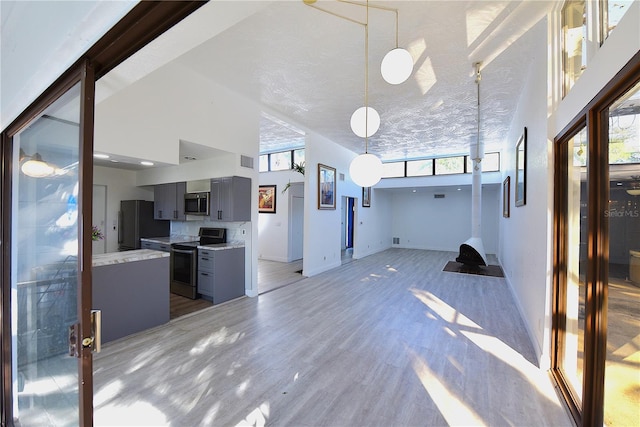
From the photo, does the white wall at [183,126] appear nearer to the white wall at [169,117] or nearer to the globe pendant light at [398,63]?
the white wall at [169,117]

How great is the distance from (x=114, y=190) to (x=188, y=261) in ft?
7.77

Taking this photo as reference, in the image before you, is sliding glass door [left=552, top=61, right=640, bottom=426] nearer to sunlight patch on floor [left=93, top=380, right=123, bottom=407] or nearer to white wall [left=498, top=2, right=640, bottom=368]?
white wall [left=498, top=2, right=640, bottom=368]

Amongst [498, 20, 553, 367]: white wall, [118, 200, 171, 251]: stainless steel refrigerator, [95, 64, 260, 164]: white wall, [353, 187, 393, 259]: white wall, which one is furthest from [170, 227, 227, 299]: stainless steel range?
[353, 187, 393, 259]: white wall

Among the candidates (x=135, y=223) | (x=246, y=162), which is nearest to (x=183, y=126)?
(x=246, y=162)

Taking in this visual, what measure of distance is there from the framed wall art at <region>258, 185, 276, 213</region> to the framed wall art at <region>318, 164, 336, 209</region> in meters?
2.05

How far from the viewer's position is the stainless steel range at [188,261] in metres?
4.26

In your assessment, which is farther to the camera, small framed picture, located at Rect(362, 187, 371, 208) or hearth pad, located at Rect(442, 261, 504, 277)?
small framed picture, located at Rect(362, 187, 371, 208)

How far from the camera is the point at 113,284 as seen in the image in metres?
2.87

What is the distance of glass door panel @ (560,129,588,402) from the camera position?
1.88 metres

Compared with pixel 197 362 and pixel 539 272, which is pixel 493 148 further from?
pixel 197 362

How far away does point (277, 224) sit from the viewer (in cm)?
781

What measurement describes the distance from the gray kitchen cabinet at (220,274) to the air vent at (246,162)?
1370 mm

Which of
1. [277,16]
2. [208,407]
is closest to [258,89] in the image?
[277,16]

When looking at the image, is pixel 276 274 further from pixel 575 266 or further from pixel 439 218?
pixel 439 218
